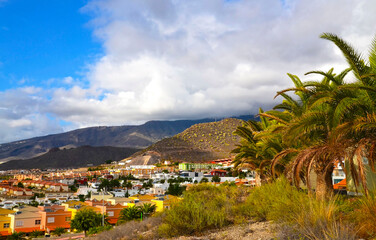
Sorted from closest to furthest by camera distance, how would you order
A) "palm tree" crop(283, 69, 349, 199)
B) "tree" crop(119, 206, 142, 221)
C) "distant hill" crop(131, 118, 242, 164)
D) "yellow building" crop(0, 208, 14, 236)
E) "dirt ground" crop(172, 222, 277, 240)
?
"dirt ground" crop(172, 222, 277, 240), "palm tree" crop(283, 69, 349, 199), "tree" crop(119, 206, 142, 221), "yellow building" crop(0, 208, 14, 236), "distant hill" crop(131, 118, 242, 164)

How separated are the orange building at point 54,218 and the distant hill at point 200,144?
307ft

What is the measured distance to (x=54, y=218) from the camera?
141 feet

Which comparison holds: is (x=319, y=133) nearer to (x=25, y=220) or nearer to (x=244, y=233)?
(x=244, y=233)

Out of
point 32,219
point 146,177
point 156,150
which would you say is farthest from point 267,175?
point 156,150

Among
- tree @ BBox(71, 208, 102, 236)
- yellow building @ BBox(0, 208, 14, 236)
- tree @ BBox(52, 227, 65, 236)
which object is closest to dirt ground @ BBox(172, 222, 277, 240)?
tree @ BBox(71, 208, 102, 236)

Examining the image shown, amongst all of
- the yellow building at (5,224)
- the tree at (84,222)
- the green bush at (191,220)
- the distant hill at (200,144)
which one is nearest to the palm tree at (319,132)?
the green bush at (191,220)

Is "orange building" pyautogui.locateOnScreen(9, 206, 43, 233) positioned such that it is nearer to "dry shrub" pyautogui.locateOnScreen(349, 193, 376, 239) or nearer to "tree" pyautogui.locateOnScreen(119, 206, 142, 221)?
"tree" pyautogui.locateOnScreen(119, 206, 142, 221)

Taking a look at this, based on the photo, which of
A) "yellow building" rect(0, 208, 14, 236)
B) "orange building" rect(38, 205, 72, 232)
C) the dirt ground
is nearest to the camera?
the dirt ground

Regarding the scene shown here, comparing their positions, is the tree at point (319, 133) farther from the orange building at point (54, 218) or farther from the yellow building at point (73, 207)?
the orange building at point (54, 218)

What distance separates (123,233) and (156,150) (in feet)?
452

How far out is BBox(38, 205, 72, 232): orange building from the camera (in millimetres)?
42375

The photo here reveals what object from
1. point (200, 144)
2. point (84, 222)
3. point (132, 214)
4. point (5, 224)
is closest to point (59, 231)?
point (84, 222)

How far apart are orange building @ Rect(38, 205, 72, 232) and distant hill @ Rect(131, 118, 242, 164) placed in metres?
93.7

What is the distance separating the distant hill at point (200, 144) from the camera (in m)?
141
